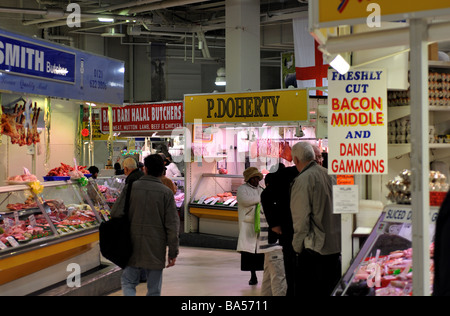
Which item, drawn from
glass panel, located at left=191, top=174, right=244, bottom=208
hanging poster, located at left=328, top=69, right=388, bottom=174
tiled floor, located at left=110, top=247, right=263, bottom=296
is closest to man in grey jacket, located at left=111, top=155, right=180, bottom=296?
hanging poster, located at left=328, top=69, right=388, bottom=174

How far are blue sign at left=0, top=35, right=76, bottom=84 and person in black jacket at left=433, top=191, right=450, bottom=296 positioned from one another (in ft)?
17.5

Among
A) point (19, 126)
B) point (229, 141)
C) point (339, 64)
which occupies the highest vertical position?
point (339, 64)

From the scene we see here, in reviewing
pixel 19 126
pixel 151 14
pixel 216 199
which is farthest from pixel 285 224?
pixel 151 14

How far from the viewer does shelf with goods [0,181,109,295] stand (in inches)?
239

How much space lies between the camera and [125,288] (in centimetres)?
534

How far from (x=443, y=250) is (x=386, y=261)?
2.00 meters

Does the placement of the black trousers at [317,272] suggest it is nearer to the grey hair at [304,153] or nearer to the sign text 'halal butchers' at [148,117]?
the grey hair at [304,153]

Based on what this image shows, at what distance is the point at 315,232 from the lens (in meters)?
5.54

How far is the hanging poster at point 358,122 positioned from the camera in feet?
15.5

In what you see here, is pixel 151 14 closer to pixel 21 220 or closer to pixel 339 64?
pixel 21 220

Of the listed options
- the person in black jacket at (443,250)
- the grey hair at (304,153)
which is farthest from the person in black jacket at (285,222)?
the person in black jacket at (443,250)

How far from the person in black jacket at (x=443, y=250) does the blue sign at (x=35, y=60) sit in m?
5.33

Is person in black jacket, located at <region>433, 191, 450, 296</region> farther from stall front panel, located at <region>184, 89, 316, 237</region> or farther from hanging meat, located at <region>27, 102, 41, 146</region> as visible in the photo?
stall front panel, located at <region>184, 89, 316, 237</region>
